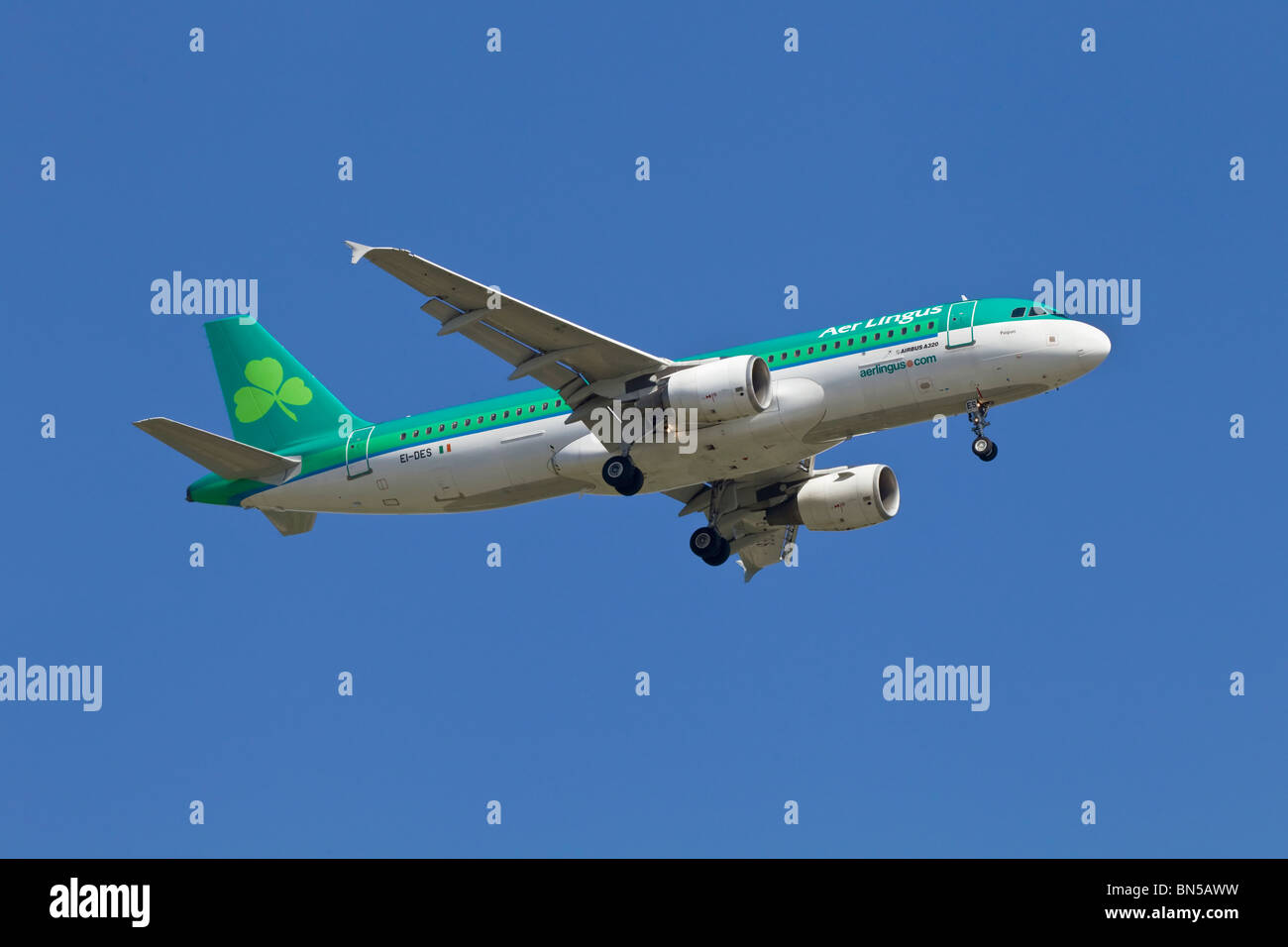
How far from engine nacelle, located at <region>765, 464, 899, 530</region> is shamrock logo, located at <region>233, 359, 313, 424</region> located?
14.7m

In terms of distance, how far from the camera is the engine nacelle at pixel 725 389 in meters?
43.5

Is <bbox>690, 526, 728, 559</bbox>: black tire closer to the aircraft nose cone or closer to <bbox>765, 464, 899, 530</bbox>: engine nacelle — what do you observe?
<bbox>765, 464, 899, 530</bbox>: engine nacelle

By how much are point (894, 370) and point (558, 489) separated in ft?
32.5

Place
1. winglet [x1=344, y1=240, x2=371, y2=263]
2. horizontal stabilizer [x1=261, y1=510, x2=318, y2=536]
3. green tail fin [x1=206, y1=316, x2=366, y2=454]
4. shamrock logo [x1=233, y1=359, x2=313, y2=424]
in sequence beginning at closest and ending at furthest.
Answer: winglet [x1=344, y1=240, x2=371, y2=263]
horizontal stabilizer [x1=261, y1=510, x2=318, y2=536]
green tail fin [x1=206, y1=316, x2=366, y2=454]
shamrock logo [x1=233, y1=359, x2=313, y2=424]

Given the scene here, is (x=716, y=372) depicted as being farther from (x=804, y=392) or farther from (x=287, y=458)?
(x=287, y=458)

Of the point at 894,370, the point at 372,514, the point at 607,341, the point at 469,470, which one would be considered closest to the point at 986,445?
the point at 894,370

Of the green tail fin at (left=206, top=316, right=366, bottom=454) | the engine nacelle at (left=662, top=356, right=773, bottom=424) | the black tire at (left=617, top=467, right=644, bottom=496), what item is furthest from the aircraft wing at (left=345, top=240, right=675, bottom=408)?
the green tail fin at (left=206, top=316, right=366, bottom=454)

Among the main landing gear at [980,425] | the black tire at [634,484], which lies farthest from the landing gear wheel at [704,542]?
the main landing gear at [980,425]

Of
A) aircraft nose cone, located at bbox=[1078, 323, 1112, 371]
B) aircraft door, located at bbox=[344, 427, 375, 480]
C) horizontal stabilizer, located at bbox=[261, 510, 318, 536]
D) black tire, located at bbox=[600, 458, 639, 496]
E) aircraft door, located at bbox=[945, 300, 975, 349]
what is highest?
aircraft door, located at bbox=[945, 300, 975, 349]

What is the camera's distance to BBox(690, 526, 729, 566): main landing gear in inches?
1955

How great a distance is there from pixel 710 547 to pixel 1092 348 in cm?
1257

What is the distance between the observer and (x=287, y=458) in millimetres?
49875
